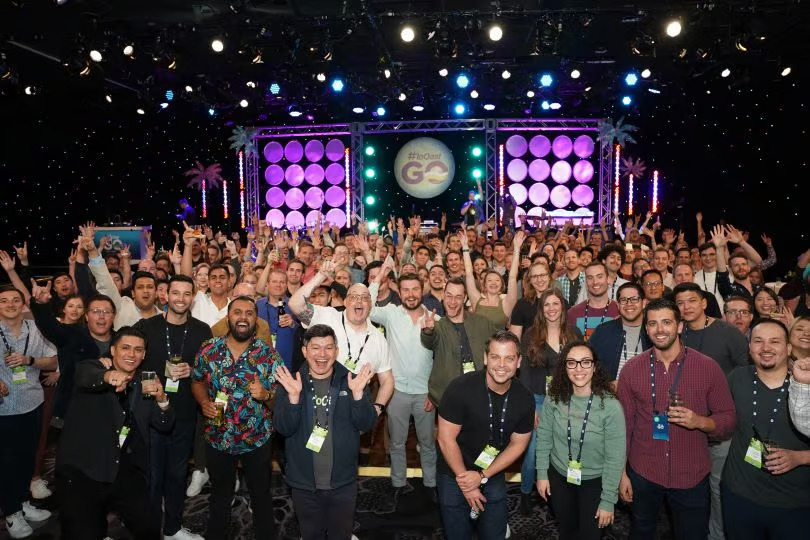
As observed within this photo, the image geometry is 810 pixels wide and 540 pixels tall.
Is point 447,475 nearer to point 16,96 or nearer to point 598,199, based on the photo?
point 16,96

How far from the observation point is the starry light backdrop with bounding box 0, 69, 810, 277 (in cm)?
1095

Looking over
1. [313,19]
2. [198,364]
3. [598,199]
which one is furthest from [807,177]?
[198,364]

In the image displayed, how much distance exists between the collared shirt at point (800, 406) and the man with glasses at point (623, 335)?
4.12 ft

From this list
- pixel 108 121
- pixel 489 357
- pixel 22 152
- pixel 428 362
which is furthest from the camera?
pixel 108 121

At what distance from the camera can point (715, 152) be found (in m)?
12.5

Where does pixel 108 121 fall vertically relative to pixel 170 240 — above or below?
above

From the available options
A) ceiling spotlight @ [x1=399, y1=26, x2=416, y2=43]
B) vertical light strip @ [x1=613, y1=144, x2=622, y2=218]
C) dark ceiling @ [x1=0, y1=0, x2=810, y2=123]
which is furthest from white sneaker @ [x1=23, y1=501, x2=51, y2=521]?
vertical light strip @ [x1=613, y1=144, x2=622, y2=218]

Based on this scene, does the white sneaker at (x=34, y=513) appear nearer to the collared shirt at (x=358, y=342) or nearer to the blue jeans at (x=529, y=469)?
the collared shirt at (x=358, y=342)

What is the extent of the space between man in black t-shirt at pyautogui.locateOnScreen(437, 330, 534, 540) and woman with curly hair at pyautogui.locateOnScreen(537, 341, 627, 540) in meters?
0.28

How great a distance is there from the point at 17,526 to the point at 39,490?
676 mm

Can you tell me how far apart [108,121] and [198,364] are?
1202 cm

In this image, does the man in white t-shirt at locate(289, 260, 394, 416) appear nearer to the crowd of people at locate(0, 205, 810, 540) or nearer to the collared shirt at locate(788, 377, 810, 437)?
the crowd of people at locate(0, 205, 810, 540)

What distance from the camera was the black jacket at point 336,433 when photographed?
3.25m

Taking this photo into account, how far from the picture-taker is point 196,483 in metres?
5.02
